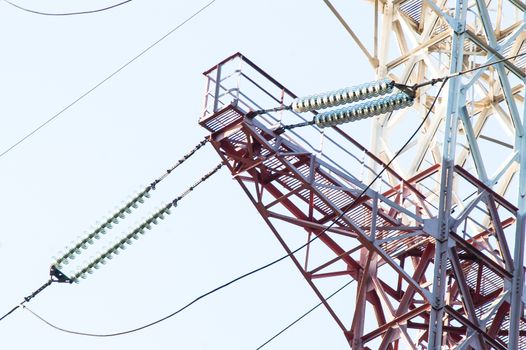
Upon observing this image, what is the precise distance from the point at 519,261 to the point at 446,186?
8.95 ft

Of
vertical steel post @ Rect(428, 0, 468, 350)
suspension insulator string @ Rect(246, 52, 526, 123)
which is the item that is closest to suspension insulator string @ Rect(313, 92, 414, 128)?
suspension insulator string @ Rect(246, 52, 526, 123)

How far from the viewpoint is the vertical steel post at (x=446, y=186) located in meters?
38.8

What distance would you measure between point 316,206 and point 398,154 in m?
2.06

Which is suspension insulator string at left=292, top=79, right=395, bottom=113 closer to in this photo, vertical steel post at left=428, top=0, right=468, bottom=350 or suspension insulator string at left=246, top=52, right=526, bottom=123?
suspension insulator string at left=246, top=52, right=526, bottom=123

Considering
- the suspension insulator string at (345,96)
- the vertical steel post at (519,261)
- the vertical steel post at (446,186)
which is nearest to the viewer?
the suspension insulator string at (345,96)

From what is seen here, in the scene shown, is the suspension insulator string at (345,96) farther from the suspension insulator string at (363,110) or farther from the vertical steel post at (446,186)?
the vertical steel post at (446,186)

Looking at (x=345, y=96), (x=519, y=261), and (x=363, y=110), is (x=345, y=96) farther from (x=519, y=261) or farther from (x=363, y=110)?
(x=519, y=261)

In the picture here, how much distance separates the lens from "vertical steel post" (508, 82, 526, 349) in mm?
40250

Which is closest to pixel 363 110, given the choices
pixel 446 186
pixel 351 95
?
pixel 351 95

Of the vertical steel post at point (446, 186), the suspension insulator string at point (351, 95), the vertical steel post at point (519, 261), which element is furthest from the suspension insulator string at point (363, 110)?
the vertical steel post at point (519, 261)

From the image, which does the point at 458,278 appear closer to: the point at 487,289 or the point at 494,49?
the point at 487,289

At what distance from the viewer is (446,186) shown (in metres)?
39.7

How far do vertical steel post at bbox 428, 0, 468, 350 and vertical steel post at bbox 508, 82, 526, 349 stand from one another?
1982 mm

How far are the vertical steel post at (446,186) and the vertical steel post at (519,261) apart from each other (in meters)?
1.98
